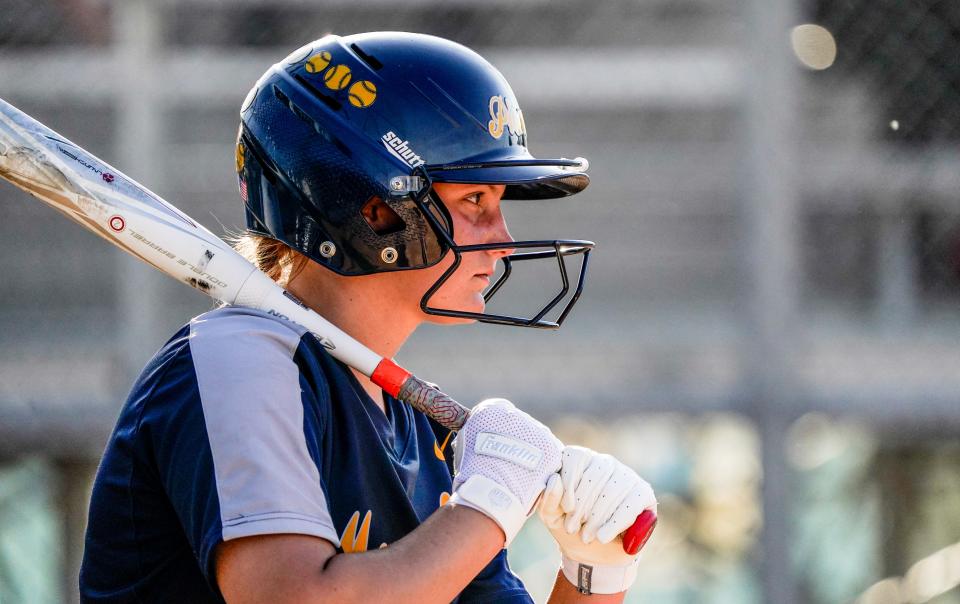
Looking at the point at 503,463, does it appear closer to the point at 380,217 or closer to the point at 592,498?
the point at 592,498

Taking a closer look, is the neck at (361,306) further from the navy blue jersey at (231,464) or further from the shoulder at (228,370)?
the shoulder at (228,370)

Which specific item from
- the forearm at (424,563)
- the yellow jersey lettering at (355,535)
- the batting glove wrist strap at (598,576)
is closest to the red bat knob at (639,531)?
the batting glove wrist strap at (598,576)

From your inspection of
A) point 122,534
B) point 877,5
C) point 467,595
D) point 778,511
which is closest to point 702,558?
point 778,511

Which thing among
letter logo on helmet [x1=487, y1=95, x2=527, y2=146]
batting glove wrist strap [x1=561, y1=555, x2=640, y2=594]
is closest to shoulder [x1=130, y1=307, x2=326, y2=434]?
letter logo on helmet [x1=487, y1=95, x2=527, y2=146]

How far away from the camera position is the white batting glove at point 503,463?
67.6 inches

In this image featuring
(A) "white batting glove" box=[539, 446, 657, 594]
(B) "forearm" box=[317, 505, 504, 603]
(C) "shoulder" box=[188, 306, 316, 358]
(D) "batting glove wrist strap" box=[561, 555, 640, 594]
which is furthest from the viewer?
(D) "batting glove wrist strap" box=[561, 555, 640, 594]

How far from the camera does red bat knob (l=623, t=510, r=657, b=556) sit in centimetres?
193

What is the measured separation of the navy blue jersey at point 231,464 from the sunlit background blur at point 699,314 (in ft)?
6.52

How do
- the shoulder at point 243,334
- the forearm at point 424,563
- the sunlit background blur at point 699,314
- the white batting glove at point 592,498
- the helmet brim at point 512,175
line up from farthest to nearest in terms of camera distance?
the sunlit background blur at point 699,314 < the helmet brim at point 512,175 < the white batting glove at point 592,498 < the shoulder at point 243,334 < the forearm at point 424,563

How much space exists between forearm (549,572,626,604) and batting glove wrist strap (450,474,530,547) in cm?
45

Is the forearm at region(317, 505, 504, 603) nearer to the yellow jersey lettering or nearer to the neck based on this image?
the yellow jersey lettering

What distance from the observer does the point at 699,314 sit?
15.3 feet

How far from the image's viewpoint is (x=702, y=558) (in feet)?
14.0

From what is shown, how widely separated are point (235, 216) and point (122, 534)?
2759 mm
